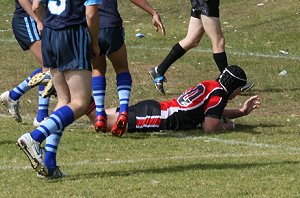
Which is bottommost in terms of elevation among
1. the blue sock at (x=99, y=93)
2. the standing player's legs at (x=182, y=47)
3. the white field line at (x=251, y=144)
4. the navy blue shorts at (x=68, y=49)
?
the standing player's legs at (x=182, y=47)

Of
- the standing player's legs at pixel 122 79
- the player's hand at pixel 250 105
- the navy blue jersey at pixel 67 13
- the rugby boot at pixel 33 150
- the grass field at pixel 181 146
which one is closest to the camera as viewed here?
the grass field at pixel 181 146

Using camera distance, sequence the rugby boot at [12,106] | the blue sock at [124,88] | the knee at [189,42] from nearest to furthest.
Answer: the blue sock at [124,88], the rugby boot at [12,106], the knee at [189,42]

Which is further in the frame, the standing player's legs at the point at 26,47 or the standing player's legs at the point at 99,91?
the standing player's legs at the point at 26,47

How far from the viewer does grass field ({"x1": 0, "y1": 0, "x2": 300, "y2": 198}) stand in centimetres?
768

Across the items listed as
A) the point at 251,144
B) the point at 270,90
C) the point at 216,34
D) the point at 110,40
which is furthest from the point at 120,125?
the point at 270,90

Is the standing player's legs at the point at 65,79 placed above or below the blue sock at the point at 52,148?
above

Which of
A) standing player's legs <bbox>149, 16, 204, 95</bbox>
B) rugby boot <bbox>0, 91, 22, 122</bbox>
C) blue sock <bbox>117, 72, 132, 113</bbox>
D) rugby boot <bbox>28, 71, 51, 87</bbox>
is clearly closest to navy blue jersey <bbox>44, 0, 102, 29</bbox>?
rugby boot <bbox>28, 71, 51, 87</bbox>

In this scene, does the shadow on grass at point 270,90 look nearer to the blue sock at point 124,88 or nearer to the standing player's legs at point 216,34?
the standing player's legs at point 216,34

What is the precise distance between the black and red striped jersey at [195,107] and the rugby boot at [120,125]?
0.57m

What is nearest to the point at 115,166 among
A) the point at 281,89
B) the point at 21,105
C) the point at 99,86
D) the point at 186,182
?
the point at 186,182

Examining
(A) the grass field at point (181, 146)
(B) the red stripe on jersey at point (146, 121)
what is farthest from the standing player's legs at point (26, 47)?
(B) the red stripe on jersey at point (146, 121)

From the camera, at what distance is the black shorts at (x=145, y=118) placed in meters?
10.4

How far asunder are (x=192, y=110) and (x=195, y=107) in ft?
0.15

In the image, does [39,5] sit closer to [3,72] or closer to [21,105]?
[21,105]
